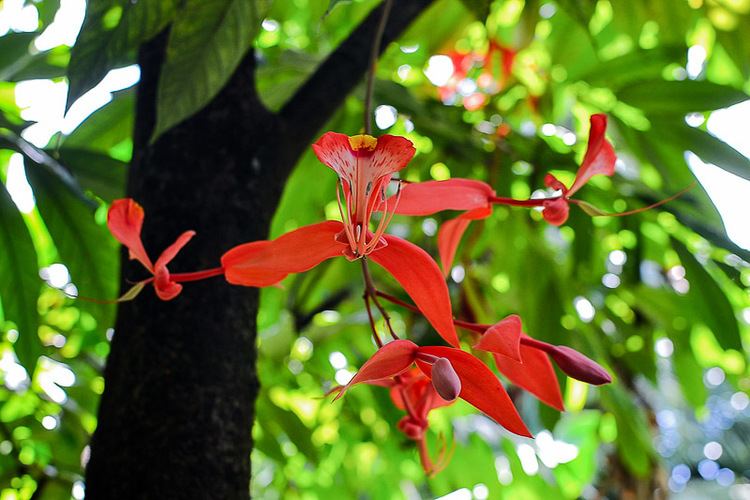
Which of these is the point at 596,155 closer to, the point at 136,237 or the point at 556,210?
the point at 556,210

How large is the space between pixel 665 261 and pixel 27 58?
0.83 metres

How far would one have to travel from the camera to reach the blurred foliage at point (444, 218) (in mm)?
618

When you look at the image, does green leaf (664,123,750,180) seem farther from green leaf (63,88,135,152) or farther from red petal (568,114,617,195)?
green leaf (63,88,135,152)

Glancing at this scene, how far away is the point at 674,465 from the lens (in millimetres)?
8797

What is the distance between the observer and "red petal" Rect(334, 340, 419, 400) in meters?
0.30

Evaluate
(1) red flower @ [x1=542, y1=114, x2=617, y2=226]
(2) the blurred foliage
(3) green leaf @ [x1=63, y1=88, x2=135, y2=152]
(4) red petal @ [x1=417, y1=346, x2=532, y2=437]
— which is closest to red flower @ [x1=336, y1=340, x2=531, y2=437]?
(4) red petal @ [x1=417, y1=346, x2=532, y2=437]

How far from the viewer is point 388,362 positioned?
30 centimetres

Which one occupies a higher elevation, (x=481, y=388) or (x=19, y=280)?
(x=481, y=388)

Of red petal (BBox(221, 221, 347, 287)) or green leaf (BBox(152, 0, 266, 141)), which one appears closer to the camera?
red petal (BBox(221, 221, 347, 287))

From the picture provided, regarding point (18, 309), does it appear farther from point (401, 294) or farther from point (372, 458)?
point (372, 458)

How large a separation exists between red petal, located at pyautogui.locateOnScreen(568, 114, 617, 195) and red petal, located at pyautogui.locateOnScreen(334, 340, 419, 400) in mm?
127

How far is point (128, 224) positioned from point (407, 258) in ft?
0.47

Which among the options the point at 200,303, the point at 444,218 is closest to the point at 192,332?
the point at 200,303

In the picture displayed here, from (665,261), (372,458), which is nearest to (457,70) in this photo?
(665,261)
